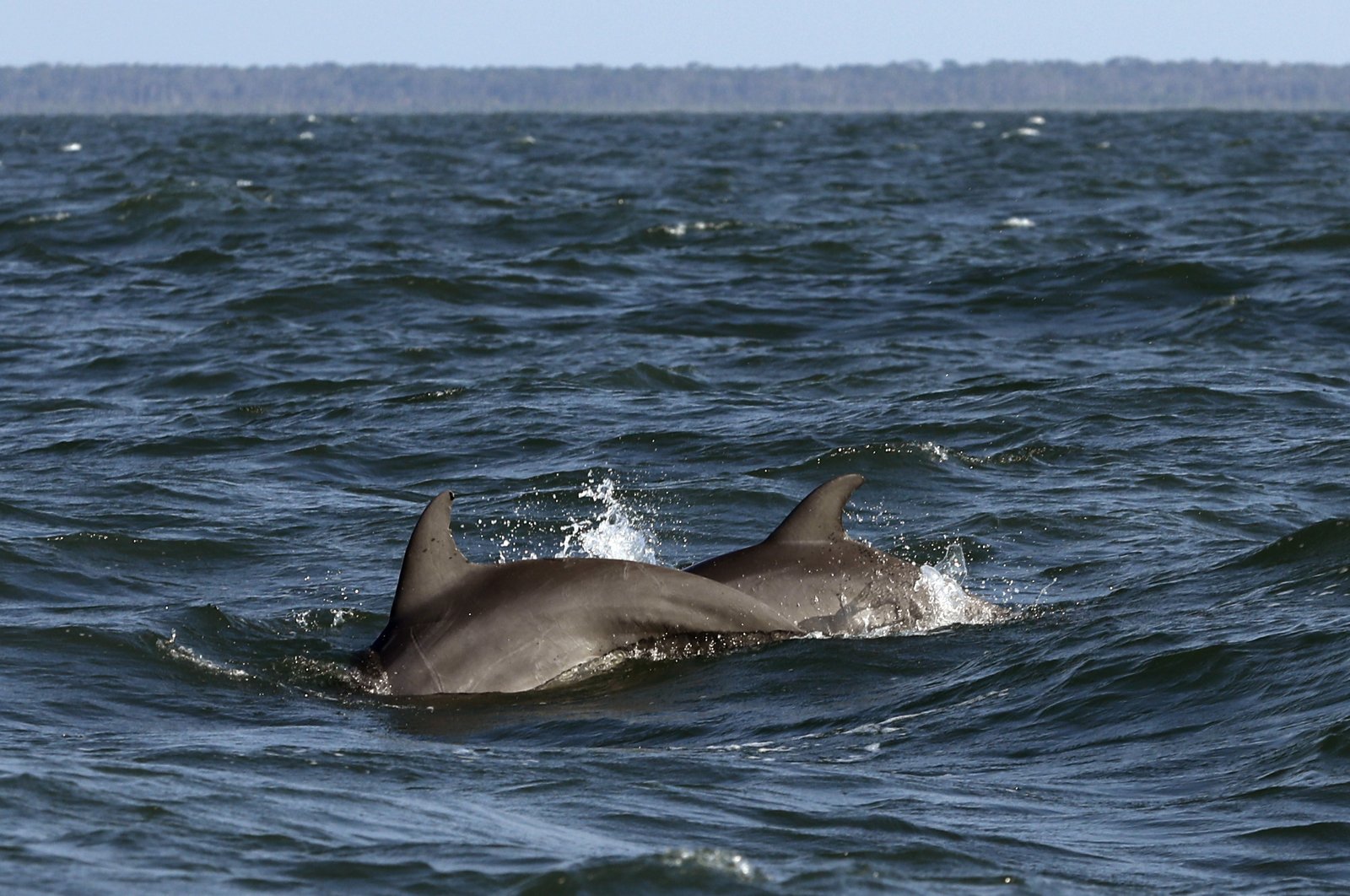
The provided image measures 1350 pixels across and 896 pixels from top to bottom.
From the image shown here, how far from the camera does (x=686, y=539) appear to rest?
43.3 ft

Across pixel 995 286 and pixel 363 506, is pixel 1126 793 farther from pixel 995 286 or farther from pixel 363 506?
pixel 995 286

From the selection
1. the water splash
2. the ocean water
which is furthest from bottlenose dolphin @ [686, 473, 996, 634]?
the water splash

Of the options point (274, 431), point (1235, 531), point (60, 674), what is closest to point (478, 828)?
point (60, 674)

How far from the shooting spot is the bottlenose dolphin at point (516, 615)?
9.48m

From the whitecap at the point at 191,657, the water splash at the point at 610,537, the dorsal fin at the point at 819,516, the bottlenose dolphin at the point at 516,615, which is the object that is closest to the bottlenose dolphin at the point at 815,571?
the dorsal fin at the point at 819,516

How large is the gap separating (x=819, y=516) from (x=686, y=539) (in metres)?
3.03

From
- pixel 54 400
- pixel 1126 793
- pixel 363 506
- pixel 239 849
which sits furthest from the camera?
pixel 54 400

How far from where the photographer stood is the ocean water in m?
7.05

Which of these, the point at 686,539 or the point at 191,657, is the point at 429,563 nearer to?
the point at 191,657

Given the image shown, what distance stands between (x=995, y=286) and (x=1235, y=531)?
41.6ft

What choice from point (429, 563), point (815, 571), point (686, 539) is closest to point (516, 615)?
point (429, 563)

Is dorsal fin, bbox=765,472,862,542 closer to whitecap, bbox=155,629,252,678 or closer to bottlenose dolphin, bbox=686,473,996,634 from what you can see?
bottlenose dolphin, bbox=686,473,996,634

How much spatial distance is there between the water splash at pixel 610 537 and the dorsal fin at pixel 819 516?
1769 millimetres

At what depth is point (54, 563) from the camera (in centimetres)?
1247
